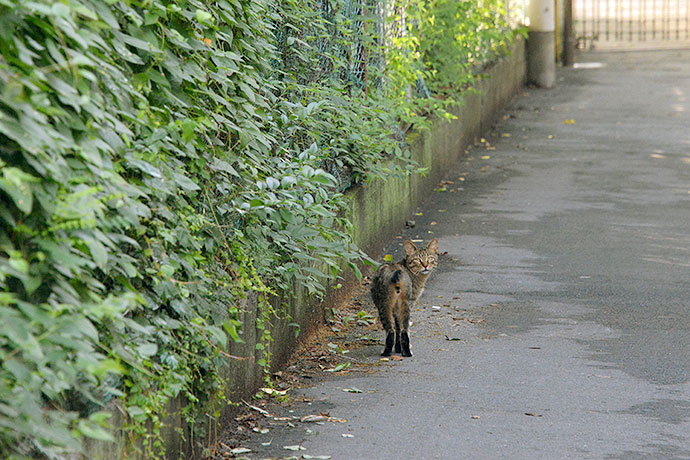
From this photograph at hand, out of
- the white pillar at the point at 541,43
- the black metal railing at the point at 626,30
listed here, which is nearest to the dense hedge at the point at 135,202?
the white pillar at the point at 541,43

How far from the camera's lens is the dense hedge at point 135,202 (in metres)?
3.19

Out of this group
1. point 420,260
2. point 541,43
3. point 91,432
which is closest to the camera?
point 91,432

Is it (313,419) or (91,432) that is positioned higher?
(91,432)

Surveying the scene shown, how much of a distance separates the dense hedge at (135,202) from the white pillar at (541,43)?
587 inches

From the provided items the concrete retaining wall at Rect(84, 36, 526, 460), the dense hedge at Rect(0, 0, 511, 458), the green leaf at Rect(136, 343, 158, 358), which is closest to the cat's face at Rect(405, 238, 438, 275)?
the concrete retaining wall at Rect(84, 36, 526, 460)

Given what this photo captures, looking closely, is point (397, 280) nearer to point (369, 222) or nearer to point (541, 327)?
point (541, 327)

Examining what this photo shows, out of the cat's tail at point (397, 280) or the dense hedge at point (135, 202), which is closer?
the dense hedge at point (135, 202)

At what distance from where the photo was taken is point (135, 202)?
3850 mm

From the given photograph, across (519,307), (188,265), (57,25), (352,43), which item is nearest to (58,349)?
(57,25)

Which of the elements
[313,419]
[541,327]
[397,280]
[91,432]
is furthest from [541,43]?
[91,432]

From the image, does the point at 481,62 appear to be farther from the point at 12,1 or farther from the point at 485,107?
the point at 12,1

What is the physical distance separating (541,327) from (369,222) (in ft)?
7.86

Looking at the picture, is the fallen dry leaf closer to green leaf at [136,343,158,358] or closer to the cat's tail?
the cat's tail

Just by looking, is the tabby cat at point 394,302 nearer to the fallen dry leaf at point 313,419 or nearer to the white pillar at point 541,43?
the fallen dry leaf at point 313,419
